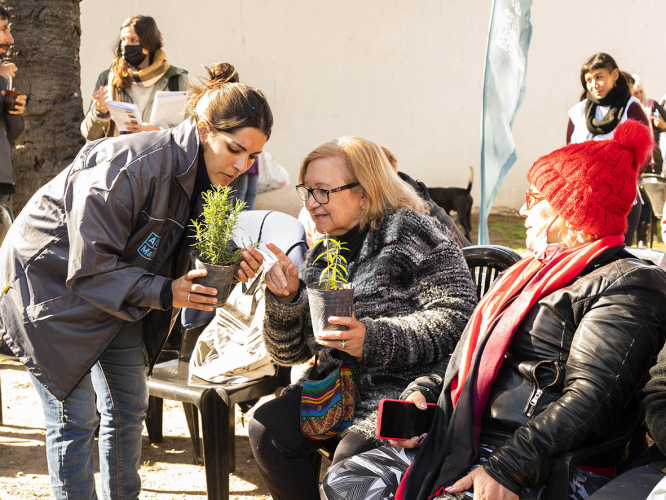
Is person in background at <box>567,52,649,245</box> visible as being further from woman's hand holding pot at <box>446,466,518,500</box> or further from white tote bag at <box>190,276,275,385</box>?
woman's hand holding pot at <box>446,466,518,500</box>

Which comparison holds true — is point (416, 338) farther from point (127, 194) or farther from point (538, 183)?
point (127, 194)

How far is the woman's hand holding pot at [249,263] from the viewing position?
2.23m


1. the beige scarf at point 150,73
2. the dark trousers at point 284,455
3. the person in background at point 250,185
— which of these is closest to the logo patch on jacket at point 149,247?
the dark trousers at point 284,455

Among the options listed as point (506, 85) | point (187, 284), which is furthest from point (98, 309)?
point (506, 85)

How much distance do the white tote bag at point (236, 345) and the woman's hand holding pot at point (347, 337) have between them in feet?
2.48

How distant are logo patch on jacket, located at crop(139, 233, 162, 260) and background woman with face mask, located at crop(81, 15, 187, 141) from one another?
2872 millimetres

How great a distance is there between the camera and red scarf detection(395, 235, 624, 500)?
2.02 meters

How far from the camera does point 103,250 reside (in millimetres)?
2146

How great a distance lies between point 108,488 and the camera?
2561 millimetres

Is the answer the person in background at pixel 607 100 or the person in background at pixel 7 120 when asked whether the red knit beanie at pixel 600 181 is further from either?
→ the person in background at pixel 607 100

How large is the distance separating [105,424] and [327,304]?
1.06m

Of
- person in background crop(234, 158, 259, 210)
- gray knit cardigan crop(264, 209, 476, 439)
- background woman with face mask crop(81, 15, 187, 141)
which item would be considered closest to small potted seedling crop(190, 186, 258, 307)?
gray knit cardigan crop(264, 209, 476, 439)

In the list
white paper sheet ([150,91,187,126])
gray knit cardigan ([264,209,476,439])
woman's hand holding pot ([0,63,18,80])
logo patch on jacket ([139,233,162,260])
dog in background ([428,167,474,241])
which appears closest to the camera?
logo patch on jacket ([139,233,162,260])

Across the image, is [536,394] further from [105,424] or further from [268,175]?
[268,175]
